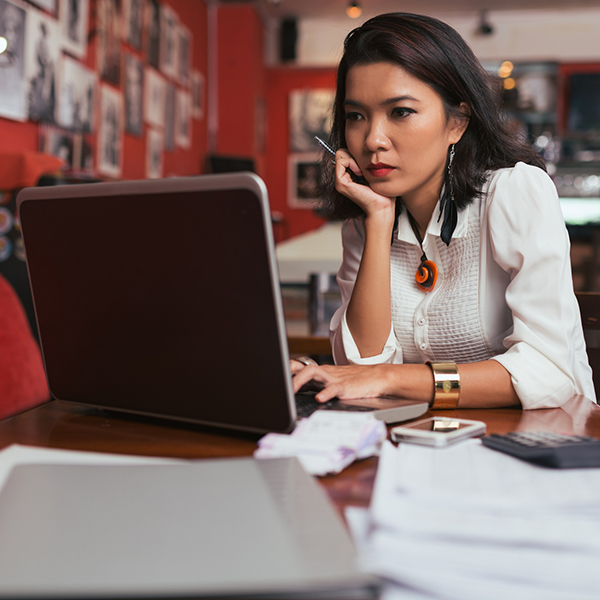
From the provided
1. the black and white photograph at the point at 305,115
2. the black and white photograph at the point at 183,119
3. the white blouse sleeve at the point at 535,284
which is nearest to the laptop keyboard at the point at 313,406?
the white blouse sleeve at the point at 535,284

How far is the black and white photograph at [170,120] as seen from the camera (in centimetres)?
481

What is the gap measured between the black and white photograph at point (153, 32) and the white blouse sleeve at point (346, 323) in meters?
3.46

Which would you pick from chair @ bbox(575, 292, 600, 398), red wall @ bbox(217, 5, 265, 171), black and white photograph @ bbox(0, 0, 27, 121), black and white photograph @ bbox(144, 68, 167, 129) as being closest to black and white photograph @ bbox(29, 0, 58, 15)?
black and white photograph @ bbox(0, 0, 27, 121)

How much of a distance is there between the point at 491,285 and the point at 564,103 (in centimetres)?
677

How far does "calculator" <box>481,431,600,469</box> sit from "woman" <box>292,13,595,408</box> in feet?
1.01

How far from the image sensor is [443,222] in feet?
3.83

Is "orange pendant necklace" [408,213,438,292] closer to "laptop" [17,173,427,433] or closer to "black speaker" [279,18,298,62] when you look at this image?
"laptop" [17,173,427,433]

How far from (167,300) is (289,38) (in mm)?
6901

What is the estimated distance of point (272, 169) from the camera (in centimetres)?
759

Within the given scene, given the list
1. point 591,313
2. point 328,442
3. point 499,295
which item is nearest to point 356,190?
point 499,295

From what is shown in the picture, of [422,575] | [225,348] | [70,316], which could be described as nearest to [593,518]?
[422,575]

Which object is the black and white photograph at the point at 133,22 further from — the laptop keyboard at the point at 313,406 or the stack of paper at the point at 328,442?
the stack of paper at the point at 328,442

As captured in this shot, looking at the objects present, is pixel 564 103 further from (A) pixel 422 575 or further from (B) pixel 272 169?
(A) pixel 422 575

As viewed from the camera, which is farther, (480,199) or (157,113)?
(157,113)
